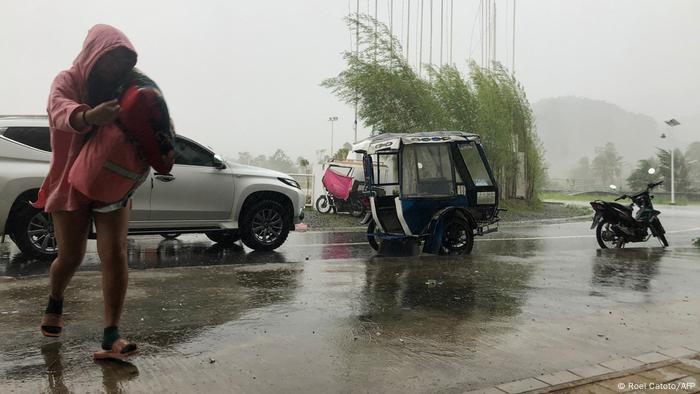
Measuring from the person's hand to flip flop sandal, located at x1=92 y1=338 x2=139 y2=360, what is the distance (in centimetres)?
140

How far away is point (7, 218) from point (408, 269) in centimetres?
524

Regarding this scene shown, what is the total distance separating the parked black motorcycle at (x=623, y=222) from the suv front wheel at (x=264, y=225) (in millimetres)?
5900

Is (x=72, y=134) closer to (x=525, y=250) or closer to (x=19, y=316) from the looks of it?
(x=19, y=316)

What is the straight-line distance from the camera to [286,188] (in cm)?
921

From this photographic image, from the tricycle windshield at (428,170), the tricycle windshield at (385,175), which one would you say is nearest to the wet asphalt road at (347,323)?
the tricycle windshield at (428,170)

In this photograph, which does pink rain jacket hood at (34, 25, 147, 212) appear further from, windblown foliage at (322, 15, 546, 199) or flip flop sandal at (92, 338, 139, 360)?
windblown foliage at (322, 15, 546, 199)

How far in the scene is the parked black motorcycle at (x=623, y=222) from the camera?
1046 cm

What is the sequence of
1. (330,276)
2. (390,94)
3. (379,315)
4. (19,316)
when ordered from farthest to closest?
(390,94) < (330,276) < (379,315) < (19,316)

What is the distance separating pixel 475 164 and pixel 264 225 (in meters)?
3.60

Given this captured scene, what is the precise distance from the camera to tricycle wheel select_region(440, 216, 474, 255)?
29.1 ft

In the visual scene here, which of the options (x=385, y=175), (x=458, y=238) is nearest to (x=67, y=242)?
(x=458, y=238)

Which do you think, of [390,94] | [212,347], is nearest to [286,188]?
[212,347]

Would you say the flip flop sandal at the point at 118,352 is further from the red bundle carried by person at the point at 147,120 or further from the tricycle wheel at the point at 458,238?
the tricycle wheel at the point at 458,238

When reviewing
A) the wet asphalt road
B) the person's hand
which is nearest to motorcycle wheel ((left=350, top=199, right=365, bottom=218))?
the wet asphalt road
